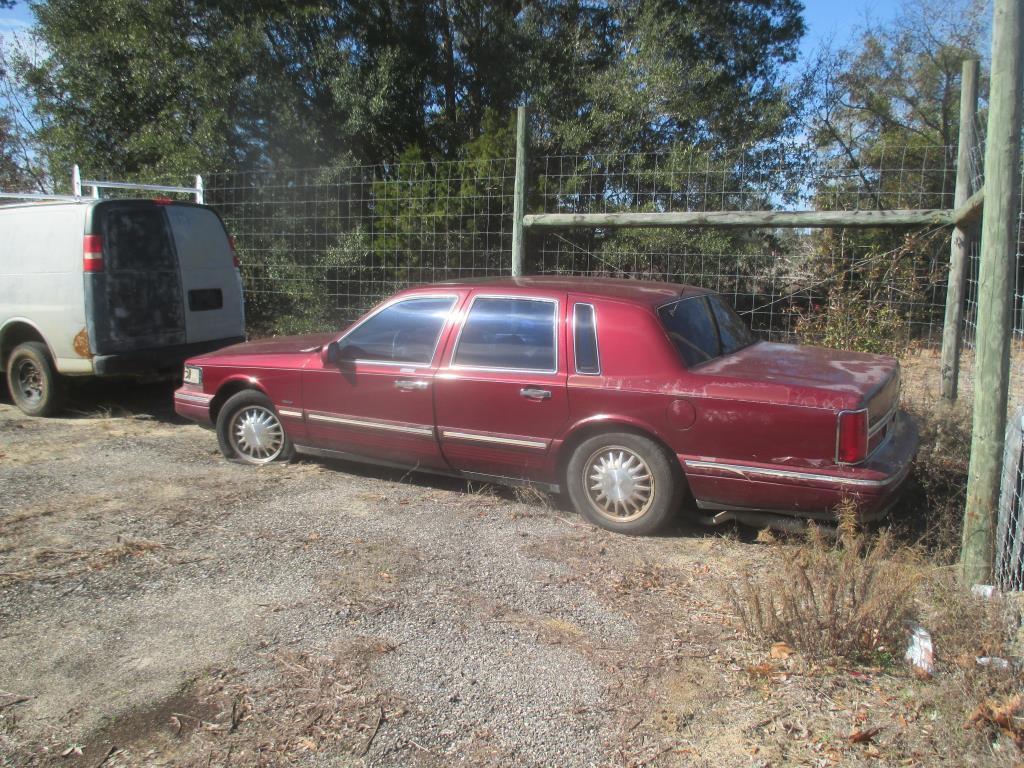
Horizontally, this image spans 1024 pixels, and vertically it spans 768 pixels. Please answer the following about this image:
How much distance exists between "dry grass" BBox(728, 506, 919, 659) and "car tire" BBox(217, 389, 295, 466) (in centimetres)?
389

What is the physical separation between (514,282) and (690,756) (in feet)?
11.6

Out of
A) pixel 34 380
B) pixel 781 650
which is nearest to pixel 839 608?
pixel 781 650

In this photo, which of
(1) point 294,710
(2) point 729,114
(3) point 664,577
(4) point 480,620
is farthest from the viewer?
(2) point 729,114

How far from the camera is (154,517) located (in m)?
5.36

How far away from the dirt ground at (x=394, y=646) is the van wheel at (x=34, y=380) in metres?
2.72

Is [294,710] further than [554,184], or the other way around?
[554,184]

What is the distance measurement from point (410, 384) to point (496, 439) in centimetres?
71

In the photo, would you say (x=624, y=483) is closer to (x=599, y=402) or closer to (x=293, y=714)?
(x=599, y=402)

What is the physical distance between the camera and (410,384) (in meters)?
5.64

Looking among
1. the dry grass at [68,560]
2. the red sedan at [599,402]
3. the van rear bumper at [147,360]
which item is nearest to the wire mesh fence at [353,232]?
the van rear bumper at [147,360]

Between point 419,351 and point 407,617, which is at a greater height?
point 419,351

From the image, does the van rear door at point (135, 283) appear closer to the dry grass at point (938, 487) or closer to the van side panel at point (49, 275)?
the van side panel at point (49, 275)

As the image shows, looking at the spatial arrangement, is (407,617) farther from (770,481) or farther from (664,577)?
(770,481)

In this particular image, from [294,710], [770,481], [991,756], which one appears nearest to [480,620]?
[294,710]
